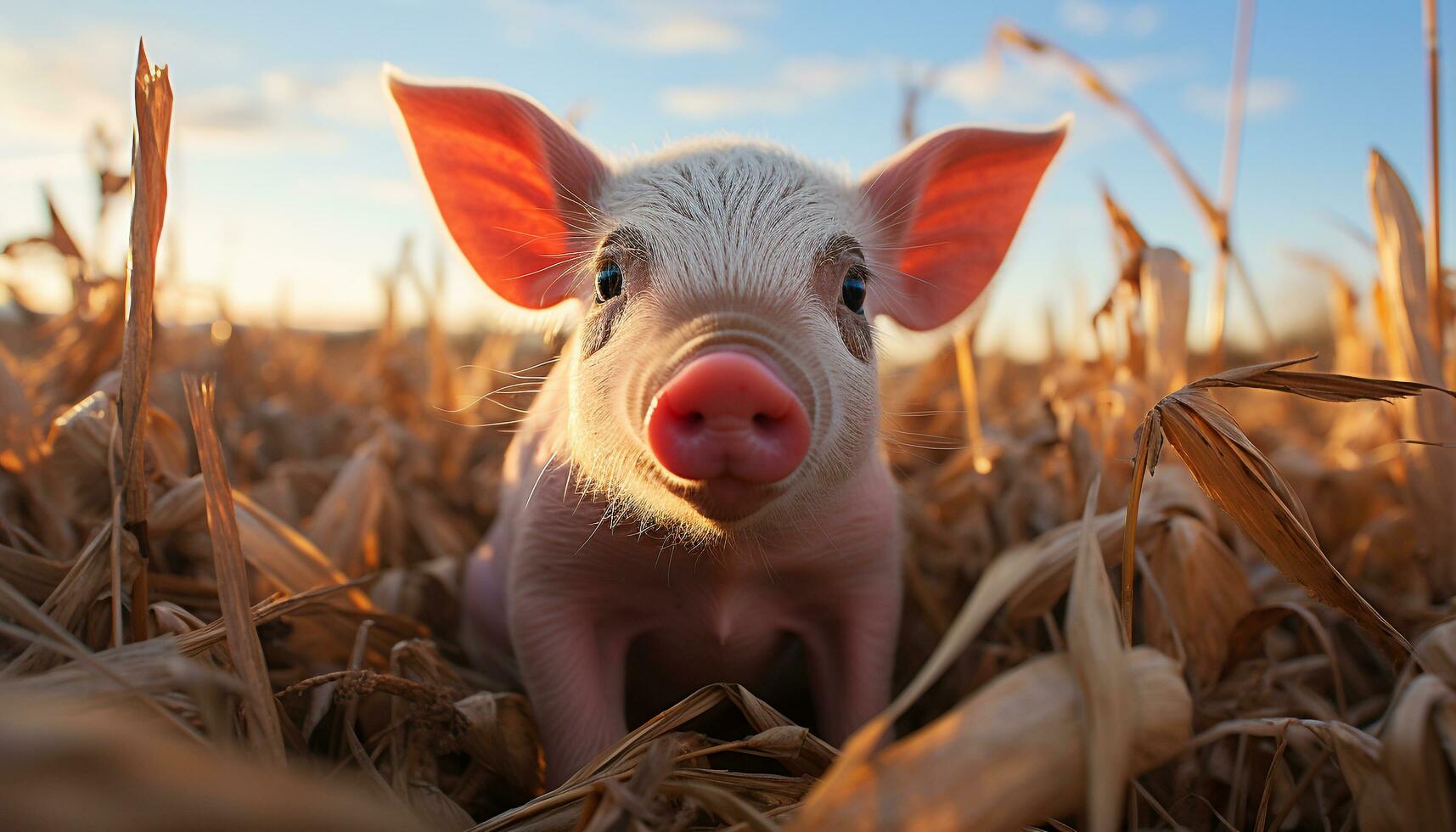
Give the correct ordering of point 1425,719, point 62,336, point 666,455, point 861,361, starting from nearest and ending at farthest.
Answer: point 1425,719 → point 666,455 → point 861,361 → point 62,336

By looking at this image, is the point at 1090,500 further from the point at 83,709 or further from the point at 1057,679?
the point at 83,709

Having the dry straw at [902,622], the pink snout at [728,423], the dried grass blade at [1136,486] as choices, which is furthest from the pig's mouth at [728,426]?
the dried grass blade at [1136,486]

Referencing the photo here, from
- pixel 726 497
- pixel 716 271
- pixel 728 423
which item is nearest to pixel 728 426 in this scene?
pixel 728 423

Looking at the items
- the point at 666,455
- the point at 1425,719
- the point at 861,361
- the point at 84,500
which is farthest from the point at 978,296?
the point at 84,500

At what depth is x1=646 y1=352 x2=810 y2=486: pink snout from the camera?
139cm

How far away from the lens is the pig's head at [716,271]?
148cm

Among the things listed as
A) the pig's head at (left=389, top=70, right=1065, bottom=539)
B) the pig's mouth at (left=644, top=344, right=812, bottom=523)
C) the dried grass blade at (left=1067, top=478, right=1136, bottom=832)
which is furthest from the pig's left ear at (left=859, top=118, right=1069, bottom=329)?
the dried grass blade at (left=1067, top=478, right=1136, bottom=832)

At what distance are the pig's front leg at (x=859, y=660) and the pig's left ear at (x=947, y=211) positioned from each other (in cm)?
80

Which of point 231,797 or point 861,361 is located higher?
point 861,361

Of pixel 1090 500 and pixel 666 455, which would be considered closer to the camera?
pixel 1090 500

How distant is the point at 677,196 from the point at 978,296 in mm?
1028

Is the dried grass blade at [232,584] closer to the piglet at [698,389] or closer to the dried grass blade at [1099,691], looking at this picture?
the piglet at [698,389]

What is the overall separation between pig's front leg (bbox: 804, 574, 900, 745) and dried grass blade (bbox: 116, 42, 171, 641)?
1.50m

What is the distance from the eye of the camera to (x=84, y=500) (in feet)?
7.45
